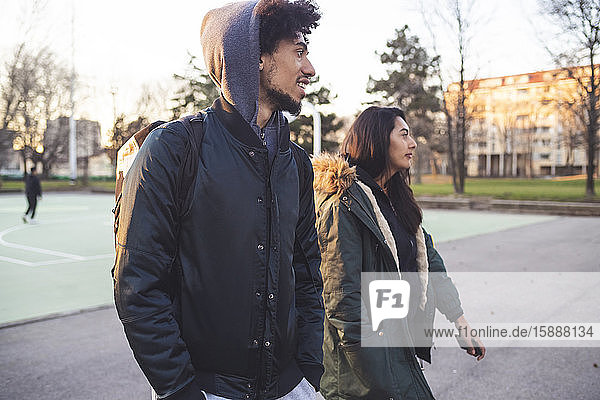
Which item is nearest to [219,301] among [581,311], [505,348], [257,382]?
[257,382]

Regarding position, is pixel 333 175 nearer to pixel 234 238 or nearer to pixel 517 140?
pixel 234 238

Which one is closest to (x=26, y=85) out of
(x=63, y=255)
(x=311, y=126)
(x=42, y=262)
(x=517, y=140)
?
(x=311, y=126)

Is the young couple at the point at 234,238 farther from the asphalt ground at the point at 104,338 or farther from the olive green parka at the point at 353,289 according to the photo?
the asphalt ground at the point at 104,338

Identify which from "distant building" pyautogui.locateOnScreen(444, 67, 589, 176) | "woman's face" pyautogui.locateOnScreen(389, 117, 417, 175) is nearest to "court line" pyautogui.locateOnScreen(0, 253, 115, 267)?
"woman's face" pyautogui.locateOnScreen(389, 117, 417, 175)

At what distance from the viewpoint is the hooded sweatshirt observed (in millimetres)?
1781

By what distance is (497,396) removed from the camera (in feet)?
13.6

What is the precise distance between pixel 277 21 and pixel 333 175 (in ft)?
3.38

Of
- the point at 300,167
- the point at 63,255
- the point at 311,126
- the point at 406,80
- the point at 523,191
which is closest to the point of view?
the point at 300,167

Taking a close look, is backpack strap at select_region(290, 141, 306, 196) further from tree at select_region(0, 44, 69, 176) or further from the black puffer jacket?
tree at select_region(0, 44, 69, 176)

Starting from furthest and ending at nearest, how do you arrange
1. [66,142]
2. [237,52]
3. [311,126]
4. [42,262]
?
[66,142] → [311,126] → [42,262] → [237,52]

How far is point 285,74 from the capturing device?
189cm

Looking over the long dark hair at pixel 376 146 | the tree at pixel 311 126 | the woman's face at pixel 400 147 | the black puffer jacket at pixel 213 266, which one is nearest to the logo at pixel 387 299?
the long dark hair at pixel 376 146

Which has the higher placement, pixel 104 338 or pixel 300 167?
pixel 300 167

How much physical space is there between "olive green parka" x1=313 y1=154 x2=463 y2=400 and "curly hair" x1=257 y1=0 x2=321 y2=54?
97 cm
